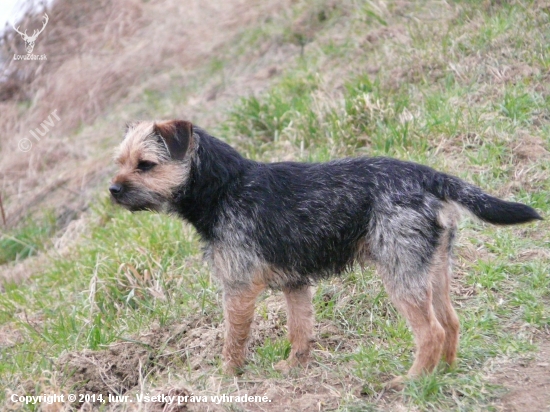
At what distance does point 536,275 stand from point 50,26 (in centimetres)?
1210

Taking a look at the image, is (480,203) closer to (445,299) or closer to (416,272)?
(416,272)

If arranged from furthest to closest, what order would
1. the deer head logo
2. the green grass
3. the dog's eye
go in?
the deer head logo, the green grass, the dog's eye

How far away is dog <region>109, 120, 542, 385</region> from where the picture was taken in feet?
16.7

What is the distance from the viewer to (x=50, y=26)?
15586mm

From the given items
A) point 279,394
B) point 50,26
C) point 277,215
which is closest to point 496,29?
point 277,215

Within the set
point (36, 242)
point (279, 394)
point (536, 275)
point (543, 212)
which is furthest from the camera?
point (36, 242)

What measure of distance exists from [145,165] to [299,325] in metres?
1.61

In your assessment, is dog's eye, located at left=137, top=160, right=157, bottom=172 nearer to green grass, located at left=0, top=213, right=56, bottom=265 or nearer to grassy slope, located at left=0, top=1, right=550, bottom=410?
grassy slope, located at left=0, top=1, right=550, bottom=410

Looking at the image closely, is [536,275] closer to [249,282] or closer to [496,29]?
[249,282]

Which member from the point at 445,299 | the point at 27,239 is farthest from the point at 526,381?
the point at 27,239

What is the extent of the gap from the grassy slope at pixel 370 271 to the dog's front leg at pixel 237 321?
0.45ft

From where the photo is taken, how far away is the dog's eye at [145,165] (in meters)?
Result: 5.68

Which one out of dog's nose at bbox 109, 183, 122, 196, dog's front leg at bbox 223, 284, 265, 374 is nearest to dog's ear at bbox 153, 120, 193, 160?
dog's nose at bbox 109, 183, 122, 196

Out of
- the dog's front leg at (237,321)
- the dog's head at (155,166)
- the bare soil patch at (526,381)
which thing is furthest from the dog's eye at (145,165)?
the bare soil patch at (526,381)
